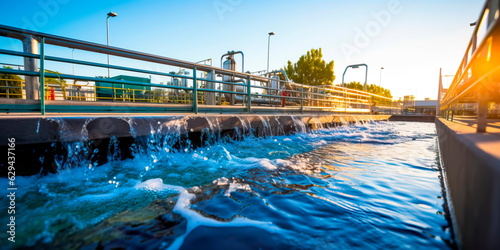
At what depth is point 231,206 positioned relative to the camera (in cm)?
199

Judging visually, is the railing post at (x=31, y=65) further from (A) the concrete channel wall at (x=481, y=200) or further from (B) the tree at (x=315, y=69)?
(B) the tree at (x=315, y=69)

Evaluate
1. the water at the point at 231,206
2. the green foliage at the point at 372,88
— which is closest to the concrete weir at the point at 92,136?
the water at the point at 231,206

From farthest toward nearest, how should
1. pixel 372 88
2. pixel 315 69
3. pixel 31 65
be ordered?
pixel 372 88 < pixel 315 69 < pixel 31 65

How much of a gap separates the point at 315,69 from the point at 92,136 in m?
32.2

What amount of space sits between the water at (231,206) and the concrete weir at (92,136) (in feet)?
0.47

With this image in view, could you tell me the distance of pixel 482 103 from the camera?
220 centimetres

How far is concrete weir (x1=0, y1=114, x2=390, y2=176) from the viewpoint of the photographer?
2.50 m

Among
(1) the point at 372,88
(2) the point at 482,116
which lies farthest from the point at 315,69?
(1) the point at 372,88

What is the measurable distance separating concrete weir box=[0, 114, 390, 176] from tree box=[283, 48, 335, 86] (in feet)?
98.0

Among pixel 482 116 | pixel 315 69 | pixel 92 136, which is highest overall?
pixel 315 69

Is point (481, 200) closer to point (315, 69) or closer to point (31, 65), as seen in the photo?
point (31, 65)

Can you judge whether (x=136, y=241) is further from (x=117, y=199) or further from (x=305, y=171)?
(x=305, y=171)

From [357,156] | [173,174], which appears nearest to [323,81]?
[357,156]

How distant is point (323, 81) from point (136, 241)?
33702 mm
